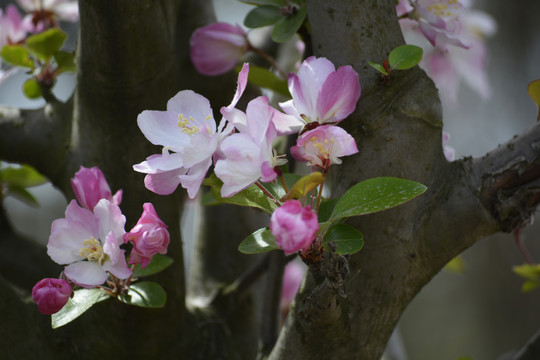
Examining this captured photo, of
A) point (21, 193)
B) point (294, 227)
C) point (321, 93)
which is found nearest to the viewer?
point (294, 227)

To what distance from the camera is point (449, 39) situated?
727mm

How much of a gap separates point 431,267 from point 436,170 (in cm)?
12

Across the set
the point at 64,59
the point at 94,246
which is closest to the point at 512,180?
the point at 94,246

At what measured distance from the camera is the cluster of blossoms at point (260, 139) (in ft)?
1.45

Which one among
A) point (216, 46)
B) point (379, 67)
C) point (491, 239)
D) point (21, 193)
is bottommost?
point (491, 239)

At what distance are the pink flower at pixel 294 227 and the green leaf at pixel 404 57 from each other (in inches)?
10.6

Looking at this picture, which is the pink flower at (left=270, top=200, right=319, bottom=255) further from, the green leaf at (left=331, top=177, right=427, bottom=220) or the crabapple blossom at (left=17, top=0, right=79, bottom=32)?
the crabapple blossom at (left=17, top=0, right=79, bottom=32)

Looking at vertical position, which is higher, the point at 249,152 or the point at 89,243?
the point at 249,152

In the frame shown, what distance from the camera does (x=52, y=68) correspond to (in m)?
0.94

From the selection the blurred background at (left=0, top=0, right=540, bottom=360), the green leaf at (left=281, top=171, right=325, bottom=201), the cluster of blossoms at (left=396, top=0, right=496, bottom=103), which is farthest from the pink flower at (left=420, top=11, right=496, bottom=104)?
the blurred background at (left=0, top=0, right=540, bottom=360)

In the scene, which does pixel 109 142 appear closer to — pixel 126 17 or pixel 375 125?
pixel 126 17

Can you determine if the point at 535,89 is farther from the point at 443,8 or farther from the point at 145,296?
the point at 145,296

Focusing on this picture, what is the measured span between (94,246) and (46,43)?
0.45 metres

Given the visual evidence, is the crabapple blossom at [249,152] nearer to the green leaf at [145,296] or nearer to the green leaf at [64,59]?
the green leaf at [145,296]
